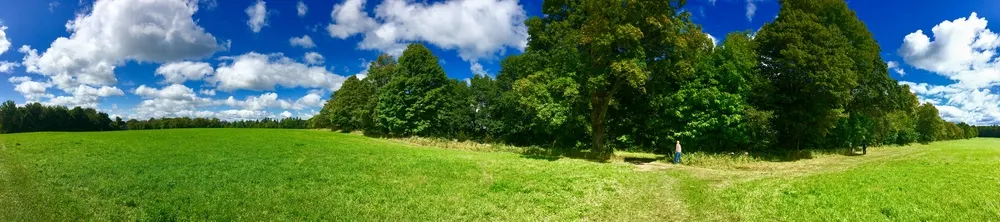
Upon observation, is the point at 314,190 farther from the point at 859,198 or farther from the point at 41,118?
the point at 41,118

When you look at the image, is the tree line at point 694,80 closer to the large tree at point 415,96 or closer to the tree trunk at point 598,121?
the tree trunk at point 598,121

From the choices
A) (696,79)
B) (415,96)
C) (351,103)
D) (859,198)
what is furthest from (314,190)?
(351,103)

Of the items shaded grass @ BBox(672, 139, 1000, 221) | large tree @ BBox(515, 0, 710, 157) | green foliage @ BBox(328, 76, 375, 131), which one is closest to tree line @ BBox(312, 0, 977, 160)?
large tree @ BBox(515, 0, 710, 157)

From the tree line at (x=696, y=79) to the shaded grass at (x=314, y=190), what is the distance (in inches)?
381

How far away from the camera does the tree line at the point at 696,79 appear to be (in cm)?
2883

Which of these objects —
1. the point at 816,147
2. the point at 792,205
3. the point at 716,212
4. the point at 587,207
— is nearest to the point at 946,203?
the point at 792,205

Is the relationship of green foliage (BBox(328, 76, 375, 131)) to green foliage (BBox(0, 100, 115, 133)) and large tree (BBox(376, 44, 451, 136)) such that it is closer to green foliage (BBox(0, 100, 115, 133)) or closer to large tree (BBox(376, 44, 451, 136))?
large tree (BBox(376, 44, 451, 136))

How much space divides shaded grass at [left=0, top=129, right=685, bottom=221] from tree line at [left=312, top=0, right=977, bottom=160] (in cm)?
967

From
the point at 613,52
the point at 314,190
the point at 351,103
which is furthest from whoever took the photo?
the point at 351,103

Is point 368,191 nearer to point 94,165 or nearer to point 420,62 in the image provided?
point 94,165

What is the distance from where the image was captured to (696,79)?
32.4 meters

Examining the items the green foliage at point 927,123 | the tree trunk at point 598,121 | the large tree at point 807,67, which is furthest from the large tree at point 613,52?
the green foliage at point 927,123

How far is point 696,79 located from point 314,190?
91.8 ft

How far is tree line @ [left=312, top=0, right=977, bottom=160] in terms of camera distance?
94.6 ft
